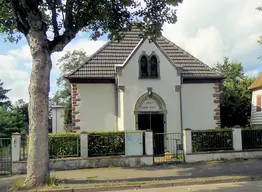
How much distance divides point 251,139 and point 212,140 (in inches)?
90.4

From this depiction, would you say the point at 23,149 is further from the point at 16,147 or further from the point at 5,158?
the point at 5,158

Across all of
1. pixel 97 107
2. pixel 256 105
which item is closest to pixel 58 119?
pixel 97 107

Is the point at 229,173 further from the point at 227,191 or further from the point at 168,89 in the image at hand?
the point at 168,89

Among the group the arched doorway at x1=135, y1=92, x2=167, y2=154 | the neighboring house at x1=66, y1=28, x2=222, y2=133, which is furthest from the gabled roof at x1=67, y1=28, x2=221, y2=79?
the arched doorway at x1=135, y1=92, x2=167, y2=154

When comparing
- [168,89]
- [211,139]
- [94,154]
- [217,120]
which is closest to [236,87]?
[217,120]

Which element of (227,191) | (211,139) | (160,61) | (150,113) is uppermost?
(160,61)

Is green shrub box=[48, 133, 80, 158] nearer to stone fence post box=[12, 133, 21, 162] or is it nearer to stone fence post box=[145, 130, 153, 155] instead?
stone fence post box=[12, 133, 21, 162]

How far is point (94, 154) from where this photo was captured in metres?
16.8

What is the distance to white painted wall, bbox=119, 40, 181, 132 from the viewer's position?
20.8 metres

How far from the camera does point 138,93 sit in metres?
20.9

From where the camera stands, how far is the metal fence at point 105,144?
55.3 ft

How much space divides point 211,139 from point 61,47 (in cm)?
958

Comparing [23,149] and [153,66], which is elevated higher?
[153,66]

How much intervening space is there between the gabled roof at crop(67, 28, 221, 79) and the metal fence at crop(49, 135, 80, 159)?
553 centimetres
